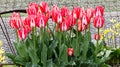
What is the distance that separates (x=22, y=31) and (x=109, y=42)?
8.35ft

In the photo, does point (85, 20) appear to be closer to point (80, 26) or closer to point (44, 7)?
point (80, 26)

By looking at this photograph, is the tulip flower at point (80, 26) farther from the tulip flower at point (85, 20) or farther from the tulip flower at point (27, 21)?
the tulip flower at point (27, 21)

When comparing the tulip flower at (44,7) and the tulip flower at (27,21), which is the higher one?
the tulip flower at (44,7)

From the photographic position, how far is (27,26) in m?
2.21

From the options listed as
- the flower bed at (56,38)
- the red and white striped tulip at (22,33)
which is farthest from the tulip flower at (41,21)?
the red and white striped tulip at (22,33)

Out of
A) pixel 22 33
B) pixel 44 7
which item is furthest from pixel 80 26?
pixel 22 33

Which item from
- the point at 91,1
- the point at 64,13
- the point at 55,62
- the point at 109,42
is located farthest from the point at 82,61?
the point at 91,1

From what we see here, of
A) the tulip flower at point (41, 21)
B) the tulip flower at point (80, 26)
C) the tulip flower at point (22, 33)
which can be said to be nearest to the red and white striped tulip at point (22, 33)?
the tulip flower at point (22, 33)

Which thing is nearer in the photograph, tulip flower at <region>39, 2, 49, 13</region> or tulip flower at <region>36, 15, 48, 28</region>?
tulip flower at <region>36, 15, 48, 28</region>

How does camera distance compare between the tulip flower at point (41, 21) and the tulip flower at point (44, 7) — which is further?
the tulip flower at point (44, 7)

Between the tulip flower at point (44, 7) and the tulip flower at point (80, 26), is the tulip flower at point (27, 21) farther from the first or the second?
the tulip flower at point (80, 26)

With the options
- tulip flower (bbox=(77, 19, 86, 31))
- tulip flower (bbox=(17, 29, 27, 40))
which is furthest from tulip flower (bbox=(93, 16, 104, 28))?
tulip flower (bbox=(17, 29, 27, 40))

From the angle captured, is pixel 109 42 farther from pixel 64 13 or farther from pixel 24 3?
pixel 24 3

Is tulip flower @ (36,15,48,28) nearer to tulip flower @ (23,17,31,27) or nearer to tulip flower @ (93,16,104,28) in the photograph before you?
tulip flower @ (23,17,31,27)
